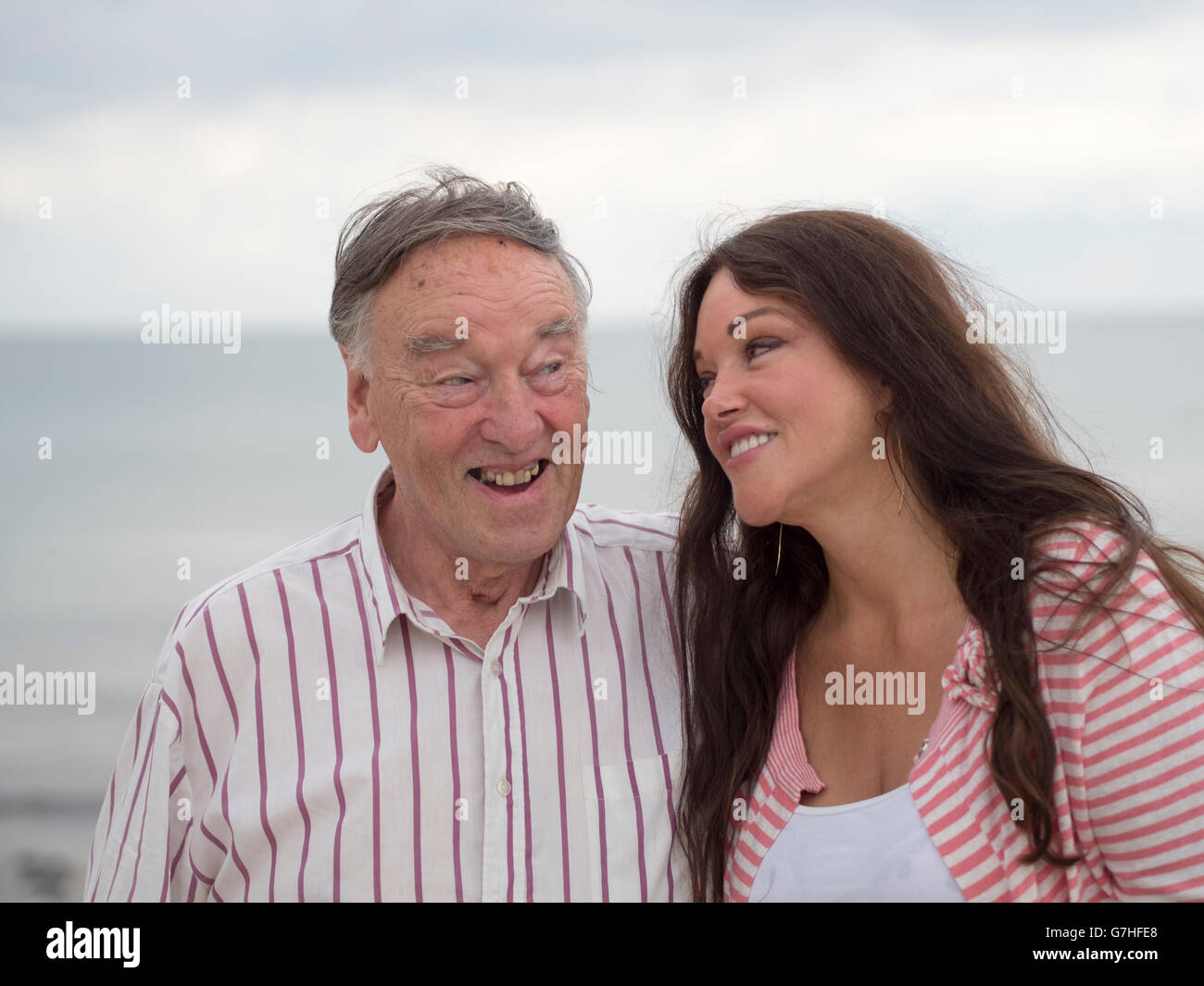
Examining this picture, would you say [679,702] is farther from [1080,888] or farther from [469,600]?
[1080,888]

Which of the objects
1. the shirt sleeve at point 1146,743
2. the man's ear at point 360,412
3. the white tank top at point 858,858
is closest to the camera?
the shirt sleeve at point 1146,743

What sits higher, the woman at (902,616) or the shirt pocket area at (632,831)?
the woman at (902,616)

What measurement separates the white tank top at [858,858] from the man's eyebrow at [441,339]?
1206 millimetres

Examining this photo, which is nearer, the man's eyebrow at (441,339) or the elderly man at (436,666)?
the elderly man at (436,666)

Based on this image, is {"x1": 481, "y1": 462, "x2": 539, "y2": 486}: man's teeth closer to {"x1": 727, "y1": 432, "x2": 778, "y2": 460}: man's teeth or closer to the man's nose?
the man's nose

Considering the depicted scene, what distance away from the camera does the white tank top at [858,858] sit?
7.99 ft

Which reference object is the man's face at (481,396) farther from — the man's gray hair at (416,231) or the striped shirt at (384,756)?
the striped shirt at (384,756)

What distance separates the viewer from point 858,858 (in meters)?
2.51

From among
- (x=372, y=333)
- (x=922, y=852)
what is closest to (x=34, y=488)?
(x=372, y=333)

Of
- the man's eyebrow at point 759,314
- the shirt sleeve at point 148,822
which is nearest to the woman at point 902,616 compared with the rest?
the man's eyebrow at point 759,314

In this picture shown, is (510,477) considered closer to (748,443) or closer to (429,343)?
(429,343)


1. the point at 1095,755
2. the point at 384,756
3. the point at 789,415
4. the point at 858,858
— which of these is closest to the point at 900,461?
the point at 789,415

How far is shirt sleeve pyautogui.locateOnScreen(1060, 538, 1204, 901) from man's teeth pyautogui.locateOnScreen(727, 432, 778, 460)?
775 mm
